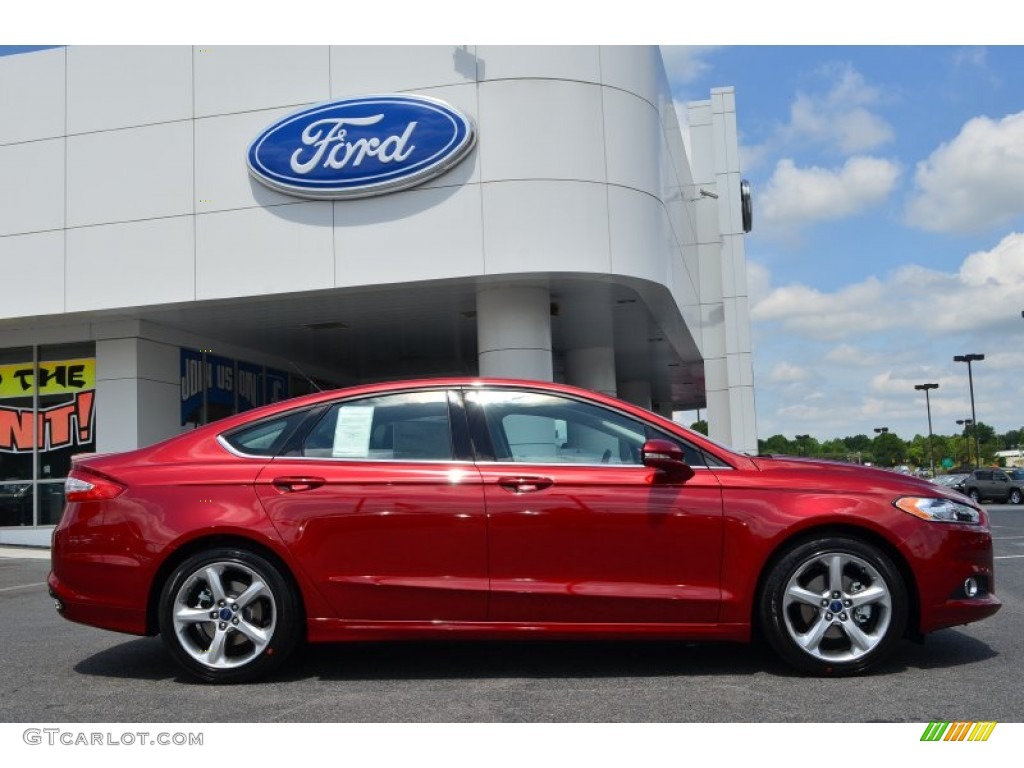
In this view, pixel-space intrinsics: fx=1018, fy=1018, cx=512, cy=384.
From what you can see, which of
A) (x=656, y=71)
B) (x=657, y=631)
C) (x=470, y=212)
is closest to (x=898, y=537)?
(x=657, y=631)

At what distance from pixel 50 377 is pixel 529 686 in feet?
47.0

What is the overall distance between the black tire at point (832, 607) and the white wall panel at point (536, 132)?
9673 millimetres

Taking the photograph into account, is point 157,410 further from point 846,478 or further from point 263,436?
point 846,478

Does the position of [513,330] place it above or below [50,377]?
above

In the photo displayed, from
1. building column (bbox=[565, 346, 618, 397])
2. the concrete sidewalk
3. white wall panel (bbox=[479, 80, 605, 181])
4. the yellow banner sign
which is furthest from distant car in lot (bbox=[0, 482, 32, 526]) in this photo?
building column (bbox=[565, 346, 618, 397])

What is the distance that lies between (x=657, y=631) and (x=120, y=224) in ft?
41.0

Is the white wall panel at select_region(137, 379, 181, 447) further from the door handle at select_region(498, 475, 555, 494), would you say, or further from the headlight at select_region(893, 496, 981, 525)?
the headlight at select_region(893, 496, 981, 525)

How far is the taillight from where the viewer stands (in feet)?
16.9

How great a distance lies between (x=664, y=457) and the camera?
189 inches

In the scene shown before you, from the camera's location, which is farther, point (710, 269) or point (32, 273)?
point (710, 269)

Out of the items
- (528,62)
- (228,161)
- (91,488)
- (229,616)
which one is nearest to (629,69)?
(528,62)

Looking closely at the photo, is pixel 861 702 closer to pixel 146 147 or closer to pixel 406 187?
pixel 406 187

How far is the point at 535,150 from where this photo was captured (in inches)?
542

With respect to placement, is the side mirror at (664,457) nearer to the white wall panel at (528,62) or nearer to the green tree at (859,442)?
the white wall panel at (528,62)
